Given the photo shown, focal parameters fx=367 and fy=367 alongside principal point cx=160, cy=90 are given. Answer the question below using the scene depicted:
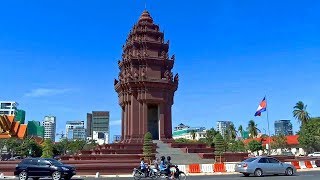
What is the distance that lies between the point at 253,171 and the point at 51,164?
14084 mm

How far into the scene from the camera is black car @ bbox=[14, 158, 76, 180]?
80.0ft

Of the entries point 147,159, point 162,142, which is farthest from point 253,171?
point 162,142

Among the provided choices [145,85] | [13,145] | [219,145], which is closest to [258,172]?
[219,145]

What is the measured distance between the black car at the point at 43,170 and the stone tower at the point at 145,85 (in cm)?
2116

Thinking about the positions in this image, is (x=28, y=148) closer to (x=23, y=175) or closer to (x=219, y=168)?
(x=219, y=168)

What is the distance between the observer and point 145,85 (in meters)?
47.1

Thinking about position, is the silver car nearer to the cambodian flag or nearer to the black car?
the black car

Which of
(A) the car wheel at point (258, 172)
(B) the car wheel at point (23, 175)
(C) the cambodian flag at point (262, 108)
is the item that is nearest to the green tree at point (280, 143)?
(C) the cambodian flag at point (262, 108)

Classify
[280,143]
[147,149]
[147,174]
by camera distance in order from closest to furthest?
[147,174], [147,149], [280,143]

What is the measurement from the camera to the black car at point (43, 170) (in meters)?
24.4

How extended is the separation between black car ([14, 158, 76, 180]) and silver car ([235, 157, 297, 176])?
12139 millimetres

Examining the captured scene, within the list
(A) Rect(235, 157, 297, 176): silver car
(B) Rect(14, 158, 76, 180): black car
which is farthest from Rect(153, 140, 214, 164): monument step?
(B) Rect(14, 158, 76, 180): black car

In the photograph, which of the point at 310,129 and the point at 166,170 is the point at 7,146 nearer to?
the point at 310,129

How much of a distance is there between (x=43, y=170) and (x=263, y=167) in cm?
1542
